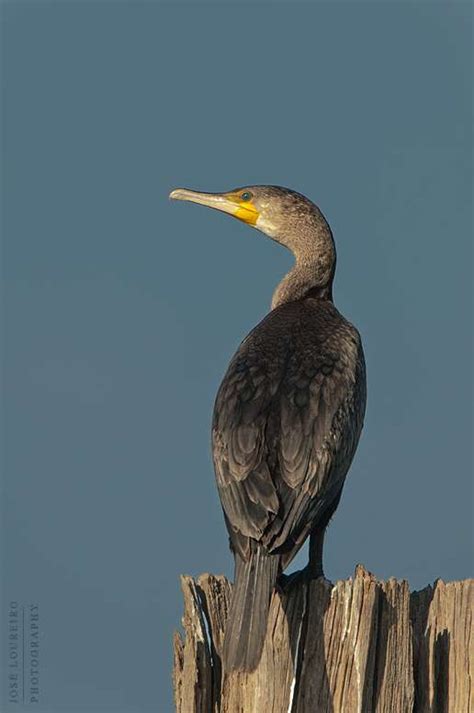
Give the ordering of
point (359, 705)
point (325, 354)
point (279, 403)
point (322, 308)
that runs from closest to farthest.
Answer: point (359, 705) → point (279, 403) → point (325, 354) → point (322, 308)

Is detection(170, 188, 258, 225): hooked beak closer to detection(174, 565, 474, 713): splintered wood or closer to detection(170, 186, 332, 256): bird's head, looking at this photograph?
detection(170, 186, 332, 256): bird's head

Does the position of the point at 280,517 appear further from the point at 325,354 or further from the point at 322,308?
the point at 322,308

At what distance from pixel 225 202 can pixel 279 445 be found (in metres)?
2.88

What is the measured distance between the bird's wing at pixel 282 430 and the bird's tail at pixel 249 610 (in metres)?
0.12

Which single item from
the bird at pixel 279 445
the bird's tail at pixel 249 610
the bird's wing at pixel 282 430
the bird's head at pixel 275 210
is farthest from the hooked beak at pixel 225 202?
the bird's tail at pixel 249 610

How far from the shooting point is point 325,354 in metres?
6.49

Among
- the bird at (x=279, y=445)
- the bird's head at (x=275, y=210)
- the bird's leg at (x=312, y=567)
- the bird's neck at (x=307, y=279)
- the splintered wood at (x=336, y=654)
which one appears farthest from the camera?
the bird's head at (x=275, y=210)

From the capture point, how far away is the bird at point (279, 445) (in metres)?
5.43

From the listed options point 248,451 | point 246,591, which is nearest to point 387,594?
point 246,591

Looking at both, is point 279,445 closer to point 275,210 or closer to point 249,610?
point 249,610

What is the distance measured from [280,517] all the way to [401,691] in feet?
3.02

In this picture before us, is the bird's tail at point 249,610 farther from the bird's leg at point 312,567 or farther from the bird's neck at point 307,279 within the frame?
the bird's neck at point 307,279

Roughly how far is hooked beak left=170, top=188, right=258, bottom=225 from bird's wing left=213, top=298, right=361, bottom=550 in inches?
70.4

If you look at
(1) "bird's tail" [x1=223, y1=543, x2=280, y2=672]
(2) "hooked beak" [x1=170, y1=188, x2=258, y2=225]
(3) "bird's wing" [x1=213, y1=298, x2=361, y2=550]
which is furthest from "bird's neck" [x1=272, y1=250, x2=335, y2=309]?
(1) "bird's tail" [x1=223, y1=543, x2=280, y2=672]
